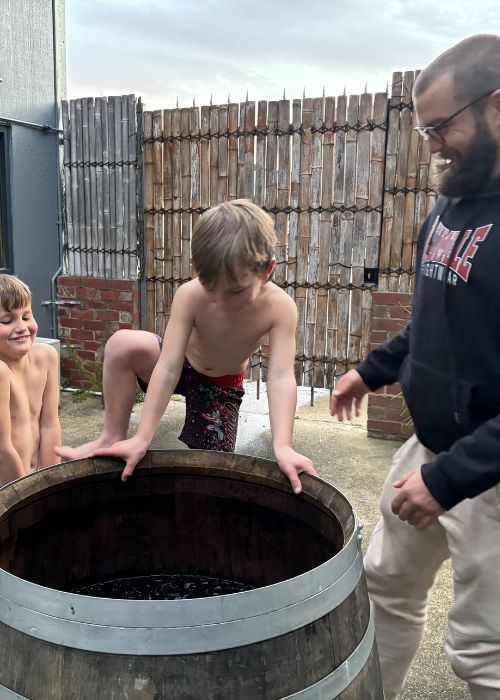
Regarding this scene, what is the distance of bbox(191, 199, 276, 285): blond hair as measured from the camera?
174 cm

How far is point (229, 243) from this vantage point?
1.74 m

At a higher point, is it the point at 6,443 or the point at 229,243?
the point at 229,243

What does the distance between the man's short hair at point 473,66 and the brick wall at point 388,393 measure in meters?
3.06

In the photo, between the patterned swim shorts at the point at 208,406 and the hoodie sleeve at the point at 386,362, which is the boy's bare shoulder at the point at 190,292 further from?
the hoodie sleeve at the point at 386,362

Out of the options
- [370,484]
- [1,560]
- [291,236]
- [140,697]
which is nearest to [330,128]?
[291,236]

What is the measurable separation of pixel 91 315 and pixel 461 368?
456cm

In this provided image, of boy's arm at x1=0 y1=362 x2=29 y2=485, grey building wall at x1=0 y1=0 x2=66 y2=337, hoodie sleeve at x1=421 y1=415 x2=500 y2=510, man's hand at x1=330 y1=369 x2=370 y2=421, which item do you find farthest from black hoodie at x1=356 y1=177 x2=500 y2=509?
grey building wall at x1=0 y1=0 x2=66 y2=337

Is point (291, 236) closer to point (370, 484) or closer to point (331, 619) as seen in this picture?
point (370, 484)

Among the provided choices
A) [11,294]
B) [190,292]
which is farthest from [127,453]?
[11,294]

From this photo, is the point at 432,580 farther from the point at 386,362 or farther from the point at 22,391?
the point at 22,391

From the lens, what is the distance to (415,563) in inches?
70.7

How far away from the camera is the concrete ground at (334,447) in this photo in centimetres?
242

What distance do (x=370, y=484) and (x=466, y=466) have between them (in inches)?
100

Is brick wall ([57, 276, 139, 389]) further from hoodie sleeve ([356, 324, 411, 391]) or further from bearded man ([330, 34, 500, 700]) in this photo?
bearded man ([330, 34, 500, 700])
